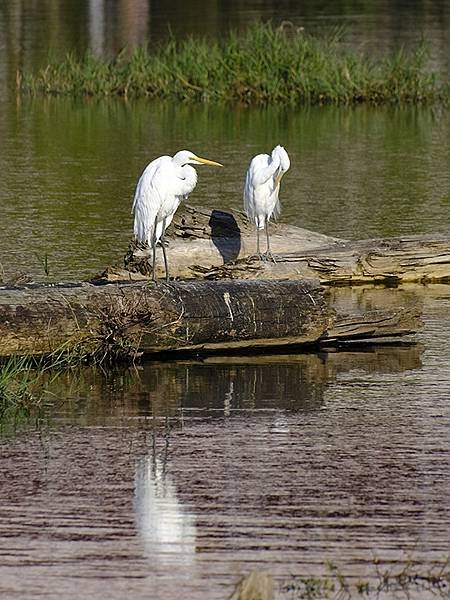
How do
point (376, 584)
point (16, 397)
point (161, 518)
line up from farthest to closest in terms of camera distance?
point (16, 397)
point (161, 518)
point (376, 584)

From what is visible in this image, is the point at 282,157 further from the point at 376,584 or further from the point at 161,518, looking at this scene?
the point at 376,584

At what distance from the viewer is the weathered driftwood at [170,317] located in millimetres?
8961

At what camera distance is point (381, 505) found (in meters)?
6.80

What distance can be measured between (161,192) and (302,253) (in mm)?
1317

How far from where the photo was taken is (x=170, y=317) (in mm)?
9242

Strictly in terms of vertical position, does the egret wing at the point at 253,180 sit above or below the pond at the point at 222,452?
above

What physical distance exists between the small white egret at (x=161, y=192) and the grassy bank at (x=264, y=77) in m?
12.9

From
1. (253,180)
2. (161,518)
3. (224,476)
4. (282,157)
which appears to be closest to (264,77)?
(253,180)

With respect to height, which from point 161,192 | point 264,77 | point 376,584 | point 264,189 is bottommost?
point 264,77

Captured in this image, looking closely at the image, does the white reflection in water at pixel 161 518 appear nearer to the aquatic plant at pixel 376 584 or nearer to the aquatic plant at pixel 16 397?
the aquatic plant at pixel 376 584

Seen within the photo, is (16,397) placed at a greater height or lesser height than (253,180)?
lesser

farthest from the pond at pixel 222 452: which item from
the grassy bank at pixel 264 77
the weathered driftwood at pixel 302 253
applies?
the grassy bank at pixel 264 77

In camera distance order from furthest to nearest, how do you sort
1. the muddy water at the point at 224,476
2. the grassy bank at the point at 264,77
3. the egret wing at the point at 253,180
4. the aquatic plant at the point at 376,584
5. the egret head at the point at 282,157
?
the grassy bank at the point at 264,77, the egret wing at the point at 253,180, the egret head at the point at 282,157, the muddy water at the point at 224,476, the aquatic plant at the point at 376,584

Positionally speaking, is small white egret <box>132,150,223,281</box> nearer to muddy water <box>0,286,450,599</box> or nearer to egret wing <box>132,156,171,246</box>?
egret wing <box>132,156,171,246</box>
